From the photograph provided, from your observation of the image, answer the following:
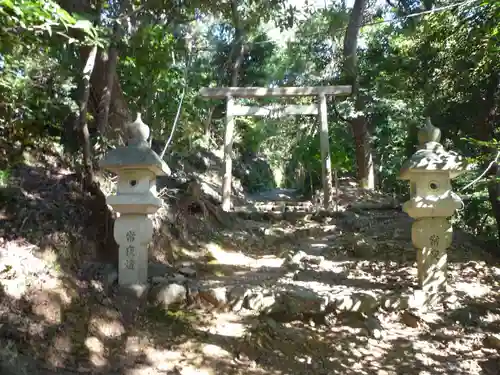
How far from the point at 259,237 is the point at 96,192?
14.2 ft

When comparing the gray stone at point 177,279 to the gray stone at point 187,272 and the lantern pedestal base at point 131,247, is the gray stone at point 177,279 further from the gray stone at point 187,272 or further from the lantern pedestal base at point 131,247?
the lantern pedestal base at point 131,247

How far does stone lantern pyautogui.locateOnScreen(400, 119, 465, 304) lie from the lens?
16.0 ft

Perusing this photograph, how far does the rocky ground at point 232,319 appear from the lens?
3.66m

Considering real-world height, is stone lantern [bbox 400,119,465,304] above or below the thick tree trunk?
below

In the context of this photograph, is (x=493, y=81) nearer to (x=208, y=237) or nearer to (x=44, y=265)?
(x=208, y=237)

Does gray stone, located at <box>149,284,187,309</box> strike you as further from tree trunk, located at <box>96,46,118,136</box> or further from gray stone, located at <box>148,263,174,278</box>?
tree trunk, located at <box>96,46,118,136</box>

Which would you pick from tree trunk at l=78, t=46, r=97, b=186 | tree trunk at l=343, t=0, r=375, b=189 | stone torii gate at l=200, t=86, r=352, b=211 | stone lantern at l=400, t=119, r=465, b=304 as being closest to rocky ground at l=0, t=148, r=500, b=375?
stone lantern at l=400, t=119, r=465, b=304

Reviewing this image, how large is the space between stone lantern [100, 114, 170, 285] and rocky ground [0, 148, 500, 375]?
24cm

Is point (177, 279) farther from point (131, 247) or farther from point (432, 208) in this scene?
point (432, 208)

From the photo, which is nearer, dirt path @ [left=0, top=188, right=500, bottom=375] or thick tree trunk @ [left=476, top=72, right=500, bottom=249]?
dirt path @ [left=0, top=188, right=500, bottom=375]

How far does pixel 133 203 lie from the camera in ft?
15.6

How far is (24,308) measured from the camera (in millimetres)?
3723

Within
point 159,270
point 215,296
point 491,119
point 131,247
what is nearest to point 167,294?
point 215,296

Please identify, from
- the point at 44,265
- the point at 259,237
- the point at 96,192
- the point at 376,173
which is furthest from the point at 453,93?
the point at 376,173
